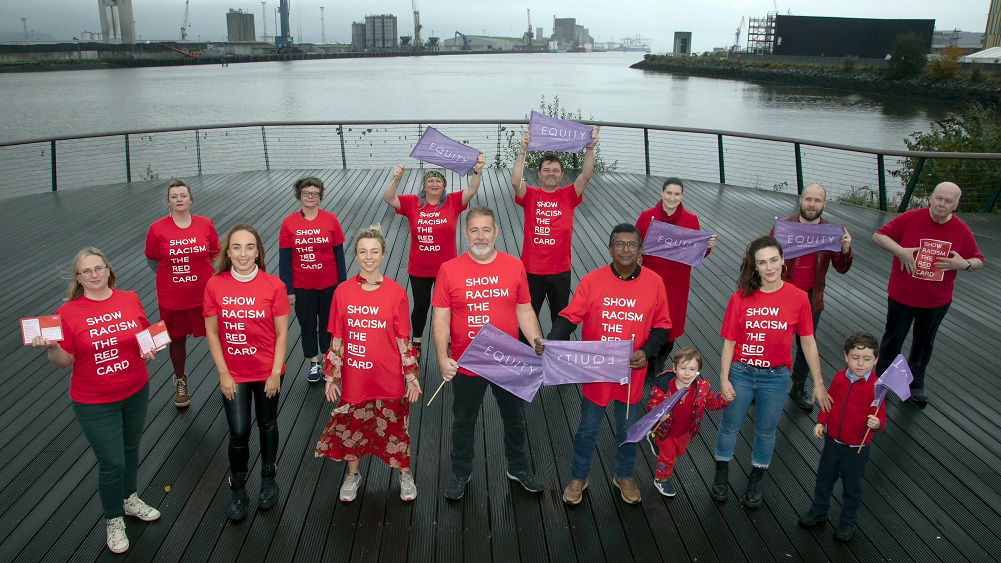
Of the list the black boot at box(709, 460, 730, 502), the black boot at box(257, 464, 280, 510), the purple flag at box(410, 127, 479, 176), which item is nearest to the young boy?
the black boot at box(709, 460, 730, 502)

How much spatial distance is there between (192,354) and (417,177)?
712 cm

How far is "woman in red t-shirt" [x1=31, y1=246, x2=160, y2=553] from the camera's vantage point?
3.05 metres

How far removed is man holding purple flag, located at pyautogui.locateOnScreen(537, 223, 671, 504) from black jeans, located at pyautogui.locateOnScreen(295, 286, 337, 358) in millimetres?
2028

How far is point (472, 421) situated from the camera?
11.4 feet

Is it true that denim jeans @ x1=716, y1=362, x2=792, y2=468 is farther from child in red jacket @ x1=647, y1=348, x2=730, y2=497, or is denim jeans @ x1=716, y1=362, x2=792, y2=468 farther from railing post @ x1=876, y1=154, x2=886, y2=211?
railing post @ x1=876, y1=154, x2=886, y2=211

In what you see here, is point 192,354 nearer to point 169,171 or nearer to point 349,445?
point 349,445

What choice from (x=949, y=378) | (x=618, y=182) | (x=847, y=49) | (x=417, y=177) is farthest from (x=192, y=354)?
(x=847, y=49)

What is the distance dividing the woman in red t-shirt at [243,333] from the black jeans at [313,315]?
1314 mm

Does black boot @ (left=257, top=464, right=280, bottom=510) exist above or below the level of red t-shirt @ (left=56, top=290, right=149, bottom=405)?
below

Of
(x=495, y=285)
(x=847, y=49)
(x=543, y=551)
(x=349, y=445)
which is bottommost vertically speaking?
(x=543, y=551)

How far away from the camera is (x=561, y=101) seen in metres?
39.8

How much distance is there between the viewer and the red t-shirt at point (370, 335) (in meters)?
3.34

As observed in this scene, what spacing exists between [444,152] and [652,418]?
360 cm

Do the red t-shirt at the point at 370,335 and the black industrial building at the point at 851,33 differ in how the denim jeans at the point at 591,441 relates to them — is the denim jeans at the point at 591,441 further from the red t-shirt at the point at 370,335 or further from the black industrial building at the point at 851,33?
the black industrial building at the point at 851,33
